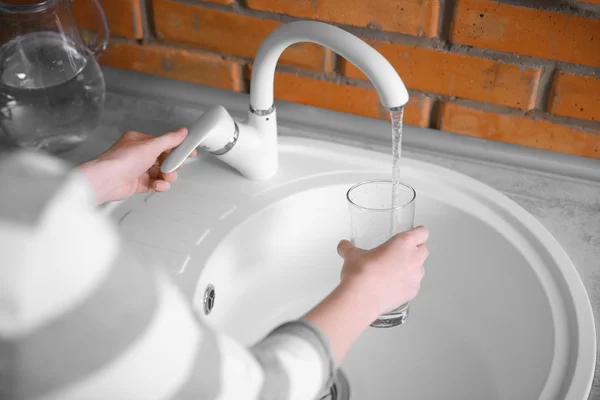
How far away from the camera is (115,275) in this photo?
0.43 meters

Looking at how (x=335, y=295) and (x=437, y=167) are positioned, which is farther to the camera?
(x=437, y=167)

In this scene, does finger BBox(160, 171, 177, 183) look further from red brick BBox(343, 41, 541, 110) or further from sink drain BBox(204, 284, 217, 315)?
red brick BBox(343, 41, 541, 110)

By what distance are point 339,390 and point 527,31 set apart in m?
0.51

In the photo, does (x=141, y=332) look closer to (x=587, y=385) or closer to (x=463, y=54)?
(x=587, y=385)

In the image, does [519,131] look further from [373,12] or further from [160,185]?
[160,185]

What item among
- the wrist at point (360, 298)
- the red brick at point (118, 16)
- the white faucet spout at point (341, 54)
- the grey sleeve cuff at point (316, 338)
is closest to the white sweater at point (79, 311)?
the grey sleeve cuff at point (316, 338)

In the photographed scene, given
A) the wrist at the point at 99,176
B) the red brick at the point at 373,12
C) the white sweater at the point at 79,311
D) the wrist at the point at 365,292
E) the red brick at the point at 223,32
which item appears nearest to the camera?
the white sweater at the point at 79,311

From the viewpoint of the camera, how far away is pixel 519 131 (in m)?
0.97

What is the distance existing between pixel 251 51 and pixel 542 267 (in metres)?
0.52

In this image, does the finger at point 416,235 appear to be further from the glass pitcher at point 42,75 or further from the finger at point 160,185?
the glass pitcher at point 42,75

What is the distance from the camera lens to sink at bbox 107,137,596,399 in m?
0.82

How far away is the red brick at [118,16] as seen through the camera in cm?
108

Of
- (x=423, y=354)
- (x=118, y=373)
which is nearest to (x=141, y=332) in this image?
(x=118, y=373)

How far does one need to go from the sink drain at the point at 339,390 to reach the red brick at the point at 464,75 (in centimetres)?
41
